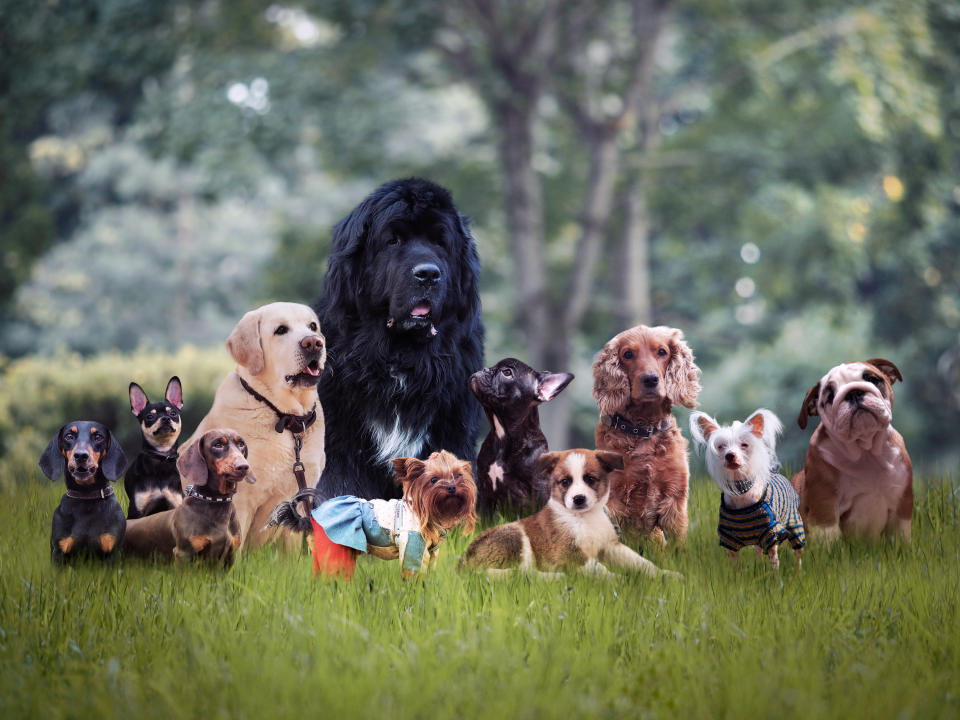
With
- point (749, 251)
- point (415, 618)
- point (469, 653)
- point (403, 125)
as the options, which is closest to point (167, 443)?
point (415, 618)

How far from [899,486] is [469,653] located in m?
2.35

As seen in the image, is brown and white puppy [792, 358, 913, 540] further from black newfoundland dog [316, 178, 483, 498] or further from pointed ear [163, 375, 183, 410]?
pointed ear [163, 375, 183, 410]

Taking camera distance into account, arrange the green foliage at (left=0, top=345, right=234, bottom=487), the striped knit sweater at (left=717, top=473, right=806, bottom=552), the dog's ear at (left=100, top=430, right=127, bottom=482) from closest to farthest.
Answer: the dog's ear at (left=100, top=430, right=127, bottom=482) < the striped knit sweater at (left=717, top=473, right=806, bottom=552) < the green foliage at (left=0, top=345, right=234, bottom=487)

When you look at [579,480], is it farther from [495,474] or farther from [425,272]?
[425,272]

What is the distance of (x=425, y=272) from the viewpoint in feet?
14.8

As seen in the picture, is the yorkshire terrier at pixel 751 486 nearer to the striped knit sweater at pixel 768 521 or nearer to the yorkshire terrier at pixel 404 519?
the striped knit sweater at pixel 768 521

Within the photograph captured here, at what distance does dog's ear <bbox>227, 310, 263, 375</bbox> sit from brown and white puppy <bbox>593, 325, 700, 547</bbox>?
5.27 ft

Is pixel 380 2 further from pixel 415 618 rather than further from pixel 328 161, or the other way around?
pixel 415 618

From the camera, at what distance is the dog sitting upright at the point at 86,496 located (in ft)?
12.7

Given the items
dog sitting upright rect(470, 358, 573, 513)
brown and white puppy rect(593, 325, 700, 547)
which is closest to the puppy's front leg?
brown and white puppy rect(593, 325, 700, 547)

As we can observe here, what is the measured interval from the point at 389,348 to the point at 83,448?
1.54 metres

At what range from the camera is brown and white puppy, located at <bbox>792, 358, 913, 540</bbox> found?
13.8ft

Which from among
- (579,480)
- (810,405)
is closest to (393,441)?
(579,480)

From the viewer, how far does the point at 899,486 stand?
4363mm
